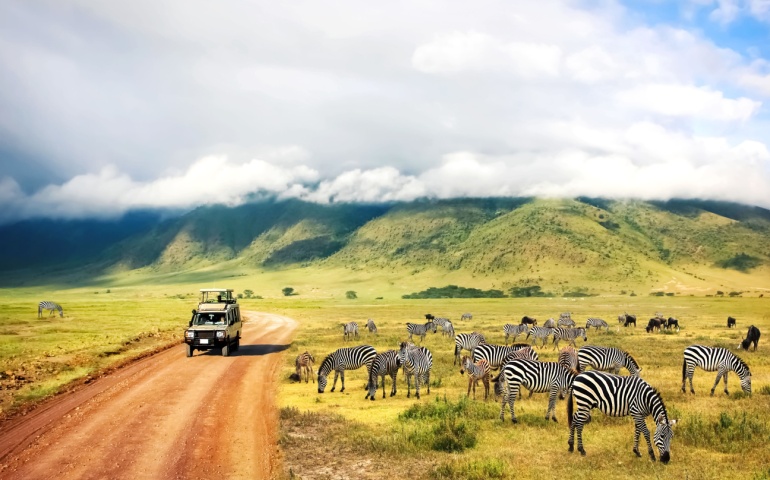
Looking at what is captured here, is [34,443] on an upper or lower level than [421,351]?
lower

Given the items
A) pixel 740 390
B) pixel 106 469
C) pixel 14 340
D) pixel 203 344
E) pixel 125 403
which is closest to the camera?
pixel 106 469

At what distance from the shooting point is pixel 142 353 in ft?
132

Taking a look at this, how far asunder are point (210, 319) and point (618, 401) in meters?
28.9

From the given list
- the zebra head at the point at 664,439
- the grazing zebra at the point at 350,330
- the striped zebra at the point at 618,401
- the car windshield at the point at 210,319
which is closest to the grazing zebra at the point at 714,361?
the striped zebra at the point at 618,401

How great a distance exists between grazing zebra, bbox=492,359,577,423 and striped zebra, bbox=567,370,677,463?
3595 millimetres

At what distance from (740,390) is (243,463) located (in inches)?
902

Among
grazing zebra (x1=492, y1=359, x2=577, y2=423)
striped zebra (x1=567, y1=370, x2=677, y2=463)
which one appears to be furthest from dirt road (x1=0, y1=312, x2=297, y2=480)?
striped zebra (x1=567, y1=370, x2=677, y2=463)

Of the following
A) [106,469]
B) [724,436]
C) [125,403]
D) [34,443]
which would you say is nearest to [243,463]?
[106,469]

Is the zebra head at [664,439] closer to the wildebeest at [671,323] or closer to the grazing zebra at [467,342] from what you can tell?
the grazing zebra at [467,342]

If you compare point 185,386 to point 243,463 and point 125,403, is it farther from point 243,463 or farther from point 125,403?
point 243,463

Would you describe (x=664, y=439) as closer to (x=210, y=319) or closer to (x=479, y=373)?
(x=479, y=373)

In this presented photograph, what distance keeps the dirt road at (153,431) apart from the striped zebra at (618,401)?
904 centimetres

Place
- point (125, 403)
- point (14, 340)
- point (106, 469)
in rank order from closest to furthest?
point (106, 469), point (125, 403), point (14, 340)

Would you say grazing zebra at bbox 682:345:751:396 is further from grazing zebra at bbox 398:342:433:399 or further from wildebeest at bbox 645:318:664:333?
wildebeest at bbox 645:318:664:333
